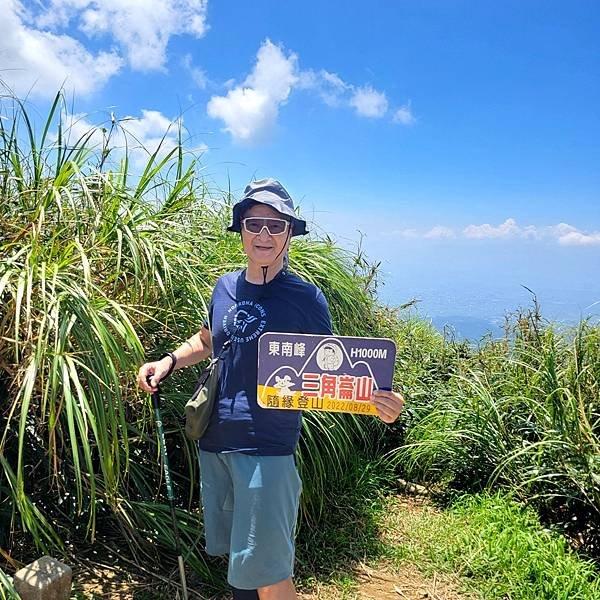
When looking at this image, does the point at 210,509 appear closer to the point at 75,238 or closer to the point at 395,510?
the point at 75,238

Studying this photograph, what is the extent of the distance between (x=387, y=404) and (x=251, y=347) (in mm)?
515

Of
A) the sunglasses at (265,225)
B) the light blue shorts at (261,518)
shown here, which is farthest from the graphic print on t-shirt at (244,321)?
the light blue shorts at (261,518)

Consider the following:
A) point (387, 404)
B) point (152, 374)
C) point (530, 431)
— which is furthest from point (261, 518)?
point (530, 431)

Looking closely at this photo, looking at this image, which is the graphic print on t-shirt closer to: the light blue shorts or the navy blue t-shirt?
the navy blue t-shirt

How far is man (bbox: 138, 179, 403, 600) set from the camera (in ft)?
6.35

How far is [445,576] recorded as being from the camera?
295 centimetres

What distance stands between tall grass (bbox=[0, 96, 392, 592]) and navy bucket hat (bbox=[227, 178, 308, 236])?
592 mm

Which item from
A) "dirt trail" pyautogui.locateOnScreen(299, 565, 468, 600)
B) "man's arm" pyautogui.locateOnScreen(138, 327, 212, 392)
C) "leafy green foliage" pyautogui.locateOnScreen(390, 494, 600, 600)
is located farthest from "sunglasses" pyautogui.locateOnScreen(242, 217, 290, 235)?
"leafy green foliage" pyautogui.locateOnScreen(390, 494, 600, 600)

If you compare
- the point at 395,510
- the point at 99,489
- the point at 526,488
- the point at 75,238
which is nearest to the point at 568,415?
the point at 526,488

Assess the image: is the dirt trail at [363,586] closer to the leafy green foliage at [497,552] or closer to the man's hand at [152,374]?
the leafy green foliage at [497,552]

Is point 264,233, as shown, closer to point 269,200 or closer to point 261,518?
point 269,200

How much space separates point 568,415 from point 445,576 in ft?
4.31

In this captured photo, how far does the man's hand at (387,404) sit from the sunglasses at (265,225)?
68cm

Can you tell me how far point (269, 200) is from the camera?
6.83 ft
